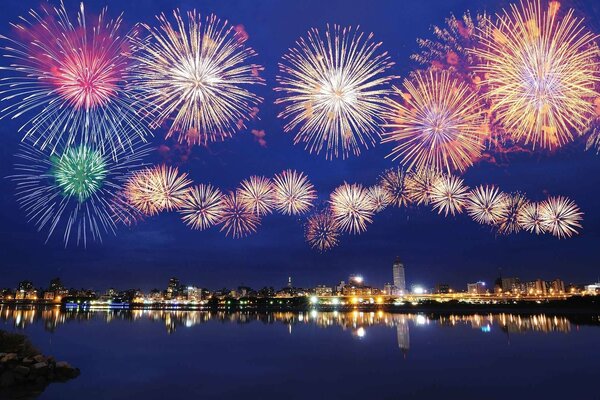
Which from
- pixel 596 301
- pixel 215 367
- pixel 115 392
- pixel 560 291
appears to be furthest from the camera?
pixel 560 291

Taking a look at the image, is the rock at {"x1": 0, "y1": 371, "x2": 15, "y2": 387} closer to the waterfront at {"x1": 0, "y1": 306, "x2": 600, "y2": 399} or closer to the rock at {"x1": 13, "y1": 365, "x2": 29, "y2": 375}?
the rock at {"x1": 13, "y1": 365, "x2": 29, "y2": 375}

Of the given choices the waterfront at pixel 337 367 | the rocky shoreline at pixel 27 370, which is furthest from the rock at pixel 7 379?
the waterfront at pixel 337 367

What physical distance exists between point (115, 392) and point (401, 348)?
2135cm

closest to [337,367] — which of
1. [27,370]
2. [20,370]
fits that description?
[27,370]

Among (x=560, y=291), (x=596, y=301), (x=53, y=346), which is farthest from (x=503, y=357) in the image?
(x=560, y=291)

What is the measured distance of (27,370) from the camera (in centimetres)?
1978

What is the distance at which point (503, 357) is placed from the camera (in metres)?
28.2

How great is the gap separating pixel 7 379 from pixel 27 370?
794 mm

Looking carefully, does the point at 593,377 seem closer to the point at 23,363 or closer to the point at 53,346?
the point at 23,363

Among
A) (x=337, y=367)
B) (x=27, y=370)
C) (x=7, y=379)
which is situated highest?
(x=27, y=370)

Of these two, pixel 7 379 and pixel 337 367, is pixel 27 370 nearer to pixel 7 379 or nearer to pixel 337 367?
pixel 7 379

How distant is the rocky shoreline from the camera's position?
→ 1934cm

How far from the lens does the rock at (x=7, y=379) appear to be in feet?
62.4

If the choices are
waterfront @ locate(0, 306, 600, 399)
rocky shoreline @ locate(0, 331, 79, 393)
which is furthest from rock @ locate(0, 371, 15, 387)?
waterfront @ locate(0, 306, 600, 399)
